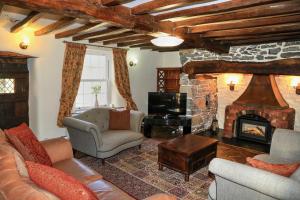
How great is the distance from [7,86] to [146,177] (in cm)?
303

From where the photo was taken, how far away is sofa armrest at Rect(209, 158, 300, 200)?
5.86 ft

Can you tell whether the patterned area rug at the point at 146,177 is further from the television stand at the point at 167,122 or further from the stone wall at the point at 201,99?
the stone wall at the point at 201,99

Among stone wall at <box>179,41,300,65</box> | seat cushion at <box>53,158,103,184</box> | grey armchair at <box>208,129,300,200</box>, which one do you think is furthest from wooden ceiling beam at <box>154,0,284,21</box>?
A: stone wall at <box>179,41,300,65</box>

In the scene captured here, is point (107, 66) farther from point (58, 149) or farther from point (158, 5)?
point (158, 5)

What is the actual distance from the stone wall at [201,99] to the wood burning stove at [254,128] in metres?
0.94

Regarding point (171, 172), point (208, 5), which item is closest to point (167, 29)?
point (208, 5)

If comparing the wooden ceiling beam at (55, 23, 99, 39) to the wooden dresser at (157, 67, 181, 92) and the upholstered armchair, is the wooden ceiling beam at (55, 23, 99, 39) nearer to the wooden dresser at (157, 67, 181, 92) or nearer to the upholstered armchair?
the upholstered armchair

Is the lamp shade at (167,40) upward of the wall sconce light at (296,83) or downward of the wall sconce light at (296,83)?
upward

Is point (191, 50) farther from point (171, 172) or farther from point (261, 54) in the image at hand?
point (171, 172)

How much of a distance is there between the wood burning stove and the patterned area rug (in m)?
2.35

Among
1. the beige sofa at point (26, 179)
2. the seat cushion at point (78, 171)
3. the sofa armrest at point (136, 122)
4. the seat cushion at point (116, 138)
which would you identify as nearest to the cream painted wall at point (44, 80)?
the seat cushion at point (116, 138)

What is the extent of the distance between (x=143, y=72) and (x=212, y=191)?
179 inches

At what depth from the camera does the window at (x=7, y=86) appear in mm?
4023

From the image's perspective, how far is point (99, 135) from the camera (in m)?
3.74
